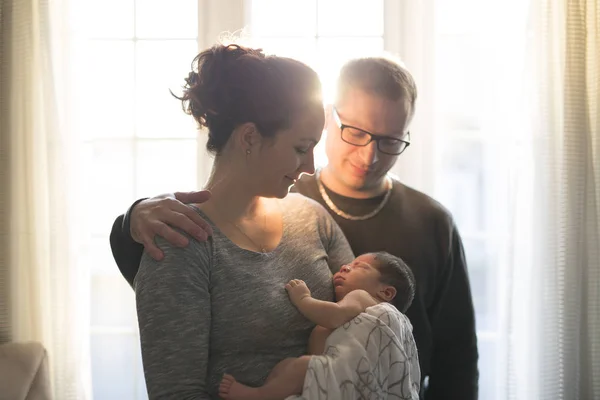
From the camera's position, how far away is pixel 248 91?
61.5 inches

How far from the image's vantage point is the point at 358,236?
1951 mm

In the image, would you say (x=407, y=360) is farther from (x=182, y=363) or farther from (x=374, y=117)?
(x=374, y=117)

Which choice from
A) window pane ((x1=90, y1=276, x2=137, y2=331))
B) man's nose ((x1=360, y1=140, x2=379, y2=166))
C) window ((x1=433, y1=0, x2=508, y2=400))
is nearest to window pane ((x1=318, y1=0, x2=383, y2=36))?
window ((x1=433, y1=0, x2=508, y2=400))

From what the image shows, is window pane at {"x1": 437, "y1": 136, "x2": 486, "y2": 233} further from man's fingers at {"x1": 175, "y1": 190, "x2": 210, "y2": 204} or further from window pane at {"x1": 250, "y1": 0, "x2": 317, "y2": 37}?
man's fingers at {"x1": 175, "y1": 190, "x2": 210, "y2": 204}

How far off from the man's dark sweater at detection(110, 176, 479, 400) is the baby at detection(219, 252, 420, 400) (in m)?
0.10

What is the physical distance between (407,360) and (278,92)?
2.10 ft

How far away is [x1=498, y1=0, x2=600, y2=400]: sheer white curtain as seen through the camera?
8.97ft

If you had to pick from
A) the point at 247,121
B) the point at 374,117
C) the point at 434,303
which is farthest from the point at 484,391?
the point at 247,121

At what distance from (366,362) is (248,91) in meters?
0.62

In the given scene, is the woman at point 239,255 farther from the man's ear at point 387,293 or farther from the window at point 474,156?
the window at point 474,156

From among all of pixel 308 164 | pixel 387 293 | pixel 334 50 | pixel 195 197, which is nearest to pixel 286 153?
pixel 308 164

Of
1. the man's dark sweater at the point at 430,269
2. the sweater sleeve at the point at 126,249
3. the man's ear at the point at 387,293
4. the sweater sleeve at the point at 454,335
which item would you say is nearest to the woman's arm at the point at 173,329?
the sweater sleeve at the point at 126,249

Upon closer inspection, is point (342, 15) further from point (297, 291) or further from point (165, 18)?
point (297, 291)

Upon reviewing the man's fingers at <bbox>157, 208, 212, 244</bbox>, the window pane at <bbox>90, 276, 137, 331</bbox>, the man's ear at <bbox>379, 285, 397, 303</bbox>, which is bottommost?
the window pane at <bbox>90, 276, 137, 331</bbox>
